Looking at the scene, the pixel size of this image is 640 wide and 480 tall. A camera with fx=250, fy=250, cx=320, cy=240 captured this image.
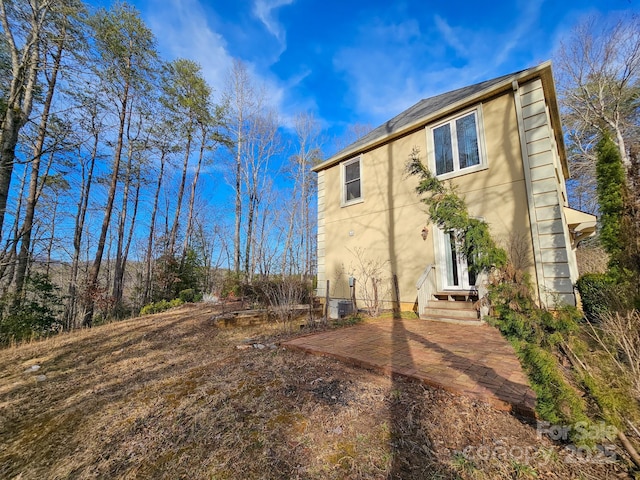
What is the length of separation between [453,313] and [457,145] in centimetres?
417

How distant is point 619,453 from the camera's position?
1.48 metres

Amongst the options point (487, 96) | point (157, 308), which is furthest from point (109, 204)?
point (487, 96)

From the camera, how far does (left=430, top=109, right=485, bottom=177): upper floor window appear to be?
19.9 feet

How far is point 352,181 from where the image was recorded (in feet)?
28.7

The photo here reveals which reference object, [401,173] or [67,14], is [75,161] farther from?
[401,173]

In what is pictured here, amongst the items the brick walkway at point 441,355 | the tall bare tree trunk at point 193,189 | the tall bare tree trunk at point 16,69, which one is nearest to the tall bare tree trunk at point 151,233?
the tall bare tree trunk at point 193,189

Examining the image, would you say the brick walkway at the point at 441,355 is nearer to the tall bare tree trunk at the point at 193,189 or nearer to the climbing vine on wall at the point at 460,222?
the climbing vine on wall at the point at 460,222

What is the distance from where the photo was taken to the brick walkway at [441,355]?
7.43 ft

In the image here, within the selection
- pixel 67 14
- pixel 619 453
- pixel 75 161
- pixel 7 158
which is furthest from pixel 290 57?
pixel 619 453

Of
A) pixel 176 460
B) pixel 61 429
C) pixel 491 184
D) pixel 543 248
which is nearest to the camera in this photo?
pixel 176 460

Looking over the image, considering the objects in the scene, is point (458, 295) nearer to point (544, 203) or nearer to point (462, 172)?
point (544, 203)

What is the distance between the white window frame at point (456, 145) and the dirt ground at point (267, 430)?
5.41 m

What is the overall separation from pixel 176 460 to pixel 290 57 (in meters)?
13.9

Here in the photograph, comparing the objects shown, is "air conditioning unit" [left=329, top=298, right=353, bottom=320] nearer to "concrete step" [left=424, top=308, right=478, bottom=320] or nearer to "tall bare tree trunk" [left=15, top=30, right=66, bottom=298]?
"concrete step" [left=424, top=308, right=478, bottom=320]
